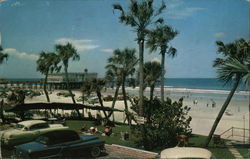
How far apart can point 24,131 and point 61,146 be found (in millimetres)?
1233

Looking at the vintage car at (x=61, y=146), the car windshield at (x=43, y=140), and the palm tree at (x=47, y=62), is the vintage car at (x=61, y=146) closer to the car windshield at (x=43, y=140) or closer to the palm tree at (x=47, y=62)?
the car windshield at (x=43, y=140)

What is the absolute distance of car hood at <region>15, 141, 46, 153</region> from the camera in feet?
21.6

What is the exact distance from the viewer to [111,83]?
10648 millimetres

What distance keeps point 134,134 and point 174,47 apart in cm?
271

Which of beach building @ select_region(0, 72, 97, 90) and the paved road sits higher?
beach building @ select_region(0, 72, 97, 90)

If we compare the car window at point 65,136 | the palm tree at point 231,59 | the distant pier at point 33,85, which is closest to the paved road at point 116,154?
the car window at point 65,136

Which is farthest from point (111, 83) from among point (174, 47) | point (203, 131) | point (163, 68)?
point (203, 131)

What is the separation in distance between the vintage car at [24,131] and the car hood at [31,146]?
0.84 ft

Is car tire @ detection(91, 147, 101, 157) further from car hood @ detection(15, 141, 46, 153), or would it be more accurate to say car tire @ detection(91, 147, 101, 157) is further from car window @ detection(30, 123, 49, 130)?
car window @ detection(30, 123, 49, 130)

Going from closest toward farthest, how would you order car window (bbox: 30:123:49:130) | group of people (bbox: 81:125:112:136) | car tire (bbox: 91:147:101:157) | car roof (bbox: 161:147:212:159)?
car roof (bbox: 161:147:212:159) < car tire (bbox: 91:147:101:157) < car window (bbox: 30:123:49:130) < group of people (bbox: 81:125:112:136)

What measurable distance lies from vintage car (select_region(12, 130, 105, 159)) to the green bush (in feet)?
3.82

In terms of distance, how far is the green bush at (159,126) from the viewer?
7.55 meters

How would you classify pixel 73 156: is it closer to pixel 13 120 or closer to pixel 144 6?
pixel 13 120

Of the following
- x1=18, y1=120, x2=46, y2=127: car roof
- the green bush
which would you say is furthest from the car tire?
x1=18, y1=120, x2=46, y2=127: car roof
